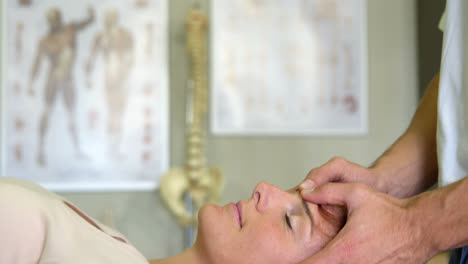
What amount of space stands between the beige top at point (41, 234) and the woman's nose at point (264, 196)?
0.34 metres

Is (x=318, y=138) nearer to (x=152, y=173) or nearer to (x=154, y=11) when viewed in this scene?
(x=152, y=173)

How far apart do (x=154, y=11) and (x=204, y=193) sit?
1.13m

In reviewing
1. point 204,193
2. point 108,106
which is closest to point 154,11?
point 108,106

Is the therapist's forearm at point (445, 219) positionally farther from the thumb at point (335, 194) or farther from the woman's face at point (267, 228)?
the woman's face at point (267, 228)

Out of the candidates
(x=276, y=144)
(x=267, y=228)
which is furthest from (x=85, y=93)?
(x=267, y=228)

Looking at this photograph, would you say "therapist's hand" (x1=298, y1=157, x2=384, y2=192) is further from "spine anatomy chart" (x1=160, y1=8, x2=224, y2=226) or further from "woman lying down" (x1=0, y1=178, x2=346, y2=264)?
"spine anatomy chart" (x1=160, y1=8, x2=224, y2=226)

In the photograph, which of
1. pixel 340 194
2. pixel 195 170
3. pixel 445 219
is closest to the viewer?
pixel 445 219

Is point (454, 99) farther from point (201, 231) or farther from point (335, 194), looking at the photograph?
point (201, 231)

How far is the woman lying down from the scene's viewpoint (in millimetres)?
702

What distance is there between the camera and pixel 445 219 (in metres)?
0.67

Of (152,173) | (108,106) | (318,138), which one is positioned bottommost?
(152,173)

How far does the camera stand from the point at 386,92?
2543 millimetres

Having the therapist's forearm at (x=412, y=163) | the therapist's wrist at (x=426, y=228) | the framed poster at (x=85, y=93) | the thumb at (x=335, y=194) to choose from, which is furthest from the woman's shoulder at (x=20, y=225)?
the framed poster at (x=85, y=93)

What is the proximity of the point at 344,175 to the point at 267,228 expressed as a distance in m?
0.24
